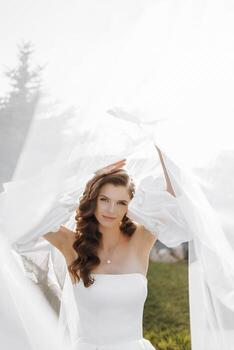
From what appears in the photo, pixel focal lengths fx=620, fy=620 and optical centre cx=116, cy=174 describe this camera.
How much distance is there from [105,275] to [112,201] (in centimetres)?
49

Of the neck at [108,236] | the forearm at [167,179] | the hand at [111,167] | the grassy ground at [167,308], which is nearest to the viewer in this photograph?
the forearm at [167,179]

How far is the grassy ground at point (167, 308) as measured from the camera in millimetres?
9852

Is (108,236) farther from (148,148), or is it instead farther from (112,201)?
(148,148)

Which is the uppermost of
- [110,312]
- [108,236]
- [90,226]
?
[90,226]

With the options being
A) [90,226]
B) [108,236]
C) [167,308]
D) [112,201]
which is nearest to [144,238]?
[108,236]

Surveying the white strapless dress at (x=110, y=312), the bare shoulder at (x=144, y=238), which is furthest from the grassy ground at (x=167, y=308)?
the white strapless dress at (x=110, y=312)

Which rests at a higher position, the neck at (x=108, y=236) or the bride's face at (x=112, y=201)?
the bride's face at (x=112, y=201)

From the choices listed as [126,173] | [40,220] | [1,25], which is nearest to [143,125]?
[126,173]

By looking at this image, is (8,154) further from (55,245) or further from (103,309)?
(103,309)

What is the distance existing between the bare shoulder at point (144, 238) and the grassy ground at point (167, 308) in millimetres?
5331

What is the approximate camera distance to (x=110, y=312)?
402cm

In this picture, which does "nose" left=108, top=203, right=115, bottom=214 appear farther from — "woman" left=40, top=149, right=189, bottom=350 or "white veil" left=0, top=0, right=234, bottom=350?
"white veil" left=0, top=0, right=234, bottom=350

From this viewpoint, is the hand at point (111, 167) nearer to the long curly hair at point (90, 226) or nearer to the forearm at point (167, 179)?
the long curly hair at point (90, 226)

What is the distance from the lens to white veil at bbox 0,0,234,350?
Answer: 345 centimetres
